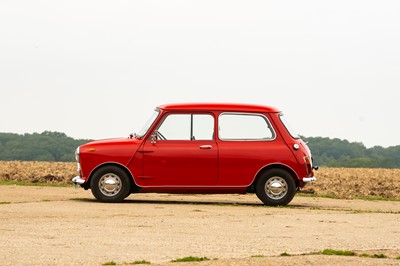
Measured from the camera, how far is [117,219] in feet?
60.6

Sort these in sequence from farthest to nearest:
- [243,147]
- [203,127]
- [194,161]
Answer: [203,127], [243,147], [194,161]

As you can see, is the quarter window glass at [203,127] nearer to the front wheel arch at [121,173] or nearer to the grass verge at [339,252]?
the front wheel arch at [121,173]

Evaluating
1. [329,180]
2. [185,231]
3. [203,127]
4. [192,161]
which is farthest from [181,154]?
[329,180]

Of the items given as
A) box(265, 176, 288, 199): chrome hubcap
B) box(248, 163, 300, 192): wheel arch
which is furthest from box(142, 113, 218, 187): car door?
box(265, 176, 288, 199): chrome hubcap

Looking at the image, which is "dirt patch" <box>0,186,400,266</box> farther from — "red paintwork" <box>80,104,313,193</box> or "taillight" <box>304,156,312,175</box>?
"taillight" <box>304,156,312,175</box>

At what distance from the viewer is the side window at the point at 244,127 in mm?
22375

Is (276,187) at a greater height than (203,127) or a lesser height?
lesser

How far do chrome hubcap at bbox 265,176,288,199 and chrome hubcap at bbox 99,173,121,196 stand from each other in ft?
9.44

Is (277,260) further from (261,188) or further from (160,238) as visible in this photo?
(261,188)

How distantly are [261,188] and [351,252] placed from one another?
8253 millimetres

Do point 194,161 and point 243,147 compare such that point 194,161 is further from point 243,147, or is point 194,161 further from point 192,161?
point 243,147

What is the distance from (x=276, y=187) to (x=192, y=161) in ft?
5.58

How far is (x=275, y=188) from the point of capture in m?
22.2

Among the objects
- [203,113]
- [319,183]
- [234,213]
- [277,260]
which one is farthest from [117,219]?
[319,183]
